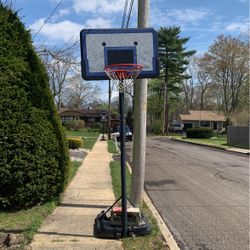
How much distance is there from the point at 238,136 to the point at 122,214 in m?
31.4

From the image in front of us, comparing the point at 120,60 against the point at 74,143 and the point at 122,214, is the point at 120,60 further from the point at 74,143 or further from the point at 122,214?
the point at 74,143

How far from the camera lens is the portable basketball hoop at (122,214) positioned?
6297 millimetres

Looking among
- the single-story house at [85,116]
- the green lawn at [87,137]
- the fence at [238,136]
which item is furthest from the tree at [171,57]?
the fence at [238,136]

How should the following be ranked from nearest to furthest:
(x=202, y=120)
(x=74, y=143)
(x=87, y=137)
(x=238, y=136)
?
(x=74, y=143), (x=238, y=136), (x=87, y=137), (x=202, y=120)

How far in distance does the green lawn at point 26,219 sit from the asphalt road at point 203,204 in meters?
2.12

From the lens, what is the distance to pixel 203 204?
9.62m

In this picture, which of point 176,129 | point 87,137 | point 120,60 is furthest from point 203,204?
point 176,129

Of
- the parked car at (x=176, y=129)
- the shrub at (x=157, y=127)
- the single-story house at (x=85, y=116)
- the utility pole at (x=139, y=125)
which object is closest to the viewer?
the utility pole at (x=139, y=125)

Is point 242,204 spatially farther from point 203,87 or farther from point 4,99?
point 203,87

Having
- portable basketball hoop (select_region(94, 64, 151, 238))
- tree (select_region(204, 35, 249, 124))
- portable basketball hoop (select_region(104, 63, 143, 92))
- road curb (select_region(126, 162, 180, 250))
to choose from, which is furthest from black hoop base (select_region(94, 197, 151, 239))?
tree (select_region(204, 35, 249, 124))

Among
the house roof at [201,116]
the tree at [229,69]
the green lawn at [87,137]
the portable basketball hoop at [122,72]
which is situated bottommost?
the green lawn at [87,137]

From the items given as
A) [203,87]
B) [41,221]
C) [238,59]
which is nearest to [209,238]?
[41,221]

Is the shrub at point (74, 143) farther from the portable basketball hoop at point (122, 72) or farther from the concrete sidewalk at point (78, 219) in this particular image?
the portable basketball hoop at point (122, 72)

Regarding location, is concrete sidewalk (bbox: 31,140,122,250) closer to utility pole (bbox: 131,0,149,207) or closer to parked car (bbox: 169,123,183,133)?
utility pole (bbox: 131,0,149,207)
